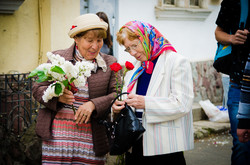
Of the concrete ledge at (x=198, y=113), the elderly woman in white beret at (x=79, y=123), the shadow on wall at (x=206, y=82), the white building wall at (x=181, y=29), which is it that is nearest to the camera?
the elderly woman in white beret at (x=79, y=123)

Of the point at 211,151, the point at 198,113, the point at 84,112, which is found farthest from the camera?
the point at 198,113

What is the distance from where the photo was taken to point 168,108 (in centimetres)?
242

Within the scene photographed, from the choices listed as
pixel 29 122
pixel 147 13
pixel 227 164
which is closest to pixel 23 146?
pixel 29 122

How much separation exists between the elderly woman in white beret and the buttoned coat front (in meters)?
0.45

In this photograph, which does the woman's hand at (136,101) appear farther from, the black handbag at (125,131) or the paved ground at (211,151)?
the paved ground at (211,151)

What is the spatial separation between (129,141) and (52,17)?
3.70m

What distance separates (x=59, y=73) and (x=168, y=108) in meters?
0.92

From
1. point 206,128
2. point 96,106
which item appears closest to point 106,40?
point 206,128

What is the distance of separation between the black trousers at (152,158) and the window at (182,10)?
4.66m

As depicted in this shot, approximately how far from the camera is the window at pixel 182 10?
6.77 m

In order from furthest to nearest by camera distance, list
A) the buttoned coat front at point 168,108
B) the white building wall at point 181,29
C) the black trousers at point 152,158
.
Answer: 1. the white building wall at point 181,29
2. the black trousers at point 152,158
3. the buttoned coat front at point 168,108

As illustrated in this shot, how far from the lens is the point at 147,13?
6.63 metres

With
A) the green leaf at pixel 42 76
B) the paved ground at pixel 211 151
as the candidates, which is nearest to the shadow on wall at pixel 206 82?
the paved ground at pixel 211 151

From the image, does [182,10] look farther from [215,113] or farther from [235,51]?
[235,51]
